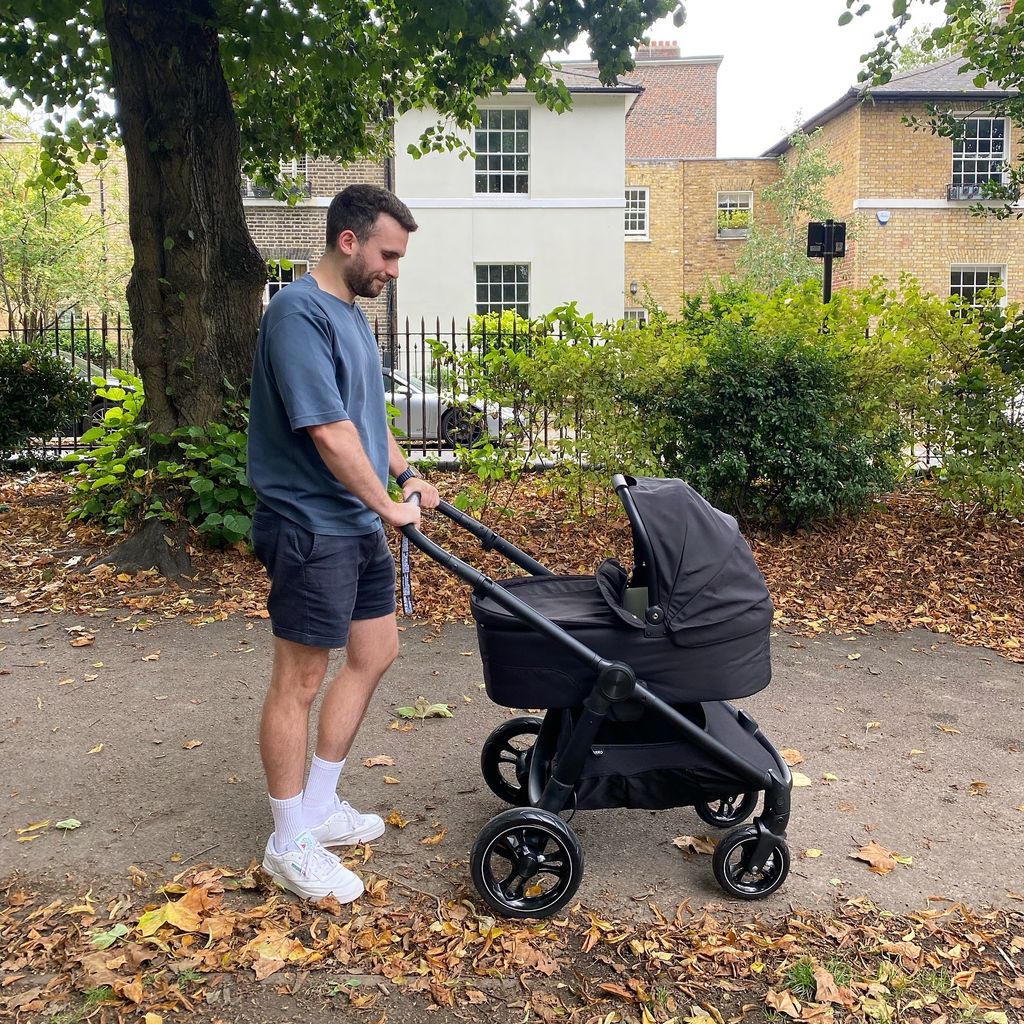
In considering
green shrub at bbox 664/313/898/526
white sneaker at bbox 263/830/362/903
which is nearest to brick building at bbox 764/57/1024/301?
green shrub at bbox 664/313/898/526

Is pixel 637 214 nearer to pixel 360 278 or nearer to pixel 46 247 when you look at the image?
pixel 46 247

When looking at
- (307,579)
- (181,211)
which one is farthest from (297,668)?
(181,211)

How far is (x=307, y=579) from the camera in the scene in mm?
3150

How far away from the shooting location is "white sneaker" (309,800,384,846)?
11.9 feet

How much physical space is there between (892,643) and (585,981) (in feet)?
13.4

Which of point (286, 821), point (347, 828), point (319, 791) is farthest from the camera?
point (347, 828)

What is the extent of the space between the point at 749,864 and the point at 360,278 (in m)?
2.29

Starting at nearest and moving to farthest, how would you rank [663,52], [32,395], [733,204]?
[32,395]
[733,204]
[663,52]

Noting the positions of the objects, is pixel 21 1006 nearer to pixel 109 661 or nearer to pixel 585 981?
pixel 585 981

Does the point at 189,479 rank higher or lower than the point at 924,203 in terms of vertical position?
lower

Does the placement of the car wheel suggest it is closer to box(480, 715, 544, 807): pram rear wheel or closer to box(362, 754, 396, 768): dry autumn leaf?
box(362, 754, 396, 768): dry autumn leaf

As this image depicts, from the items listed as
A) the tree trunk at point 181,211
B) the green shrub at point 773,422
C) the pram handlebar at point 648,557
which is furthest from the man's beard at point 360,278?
the green shrub at point 773,422

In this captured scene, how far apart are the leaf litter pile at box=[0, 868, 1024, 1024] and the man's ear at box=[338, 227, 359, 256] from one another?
2072mm

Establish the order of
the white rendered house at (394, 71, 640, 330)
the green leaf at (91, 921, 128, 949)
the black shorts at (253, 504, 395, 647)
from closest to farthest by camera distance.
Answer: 1. the green leaf at (91, 921, 128, 949)
2. the black shorts at (253, 504, 395, 647)
3. the white rendered house at (394, 71, 640, 330)
